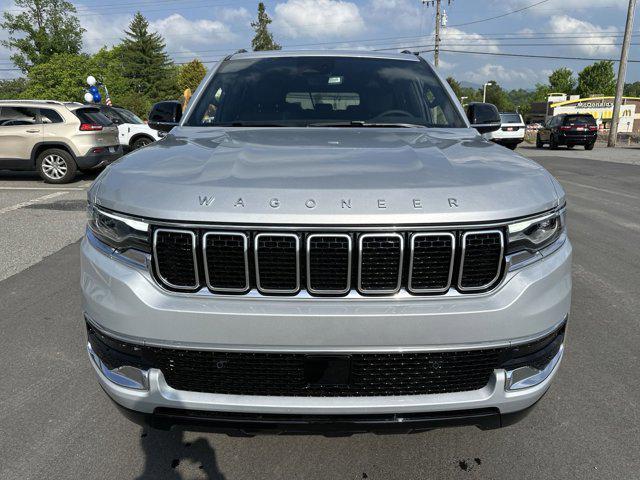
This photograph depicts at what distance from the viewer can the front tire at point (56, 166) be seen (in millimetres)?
11359

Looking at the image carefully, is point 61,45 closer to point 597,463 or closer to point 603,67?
point 597,463

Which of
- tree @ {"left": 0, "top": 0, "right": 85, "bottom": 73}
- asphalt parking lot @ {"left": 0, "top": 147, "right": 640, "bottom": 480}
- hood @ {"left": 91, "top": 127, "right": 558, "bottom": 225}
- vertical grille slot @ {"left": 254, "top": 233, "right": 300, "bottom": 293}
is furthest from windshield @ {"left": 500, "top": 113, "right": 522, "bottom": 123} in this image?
tree @ {"left": 0, "top": 0, "right": 85, "bottom": 73}

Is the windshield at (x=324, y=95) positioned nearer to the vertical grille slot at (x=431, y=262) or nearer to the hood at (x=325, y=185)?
the hood at (x=325, y=185)

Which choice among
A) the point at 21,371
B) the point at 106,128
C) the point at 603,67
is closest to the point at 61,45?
the point at 106,128

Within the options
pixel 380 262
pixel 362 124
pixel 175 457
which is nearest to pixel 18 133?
pixel 362 124

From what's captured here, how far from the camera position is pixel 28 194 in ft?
33.2

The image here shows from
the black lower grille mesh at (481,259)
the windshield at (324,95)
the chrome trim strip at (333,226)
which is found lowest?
the black lower grille mesh at (481,259)

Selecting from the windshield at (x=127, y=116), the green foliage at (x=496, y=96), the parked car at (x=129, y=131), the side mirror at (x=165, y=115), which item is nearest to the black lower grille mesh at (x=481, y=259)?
the side mirror at (x=165, y=115)

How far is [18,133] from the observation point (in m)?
11.2

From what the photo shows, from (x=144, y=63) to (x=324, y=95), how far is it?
260ft

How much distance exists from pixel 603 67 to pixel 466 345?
10857cm

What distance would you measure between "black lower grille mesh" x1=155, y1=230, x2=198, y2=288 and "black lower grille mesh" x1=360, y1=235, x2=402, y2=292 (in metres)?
0.62

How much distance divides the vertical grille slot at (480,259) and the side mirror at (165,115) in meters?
2.45

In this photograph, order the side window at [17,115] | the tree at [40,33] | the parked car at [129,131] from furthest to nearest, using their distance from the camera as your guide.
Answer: the tree at [40,33], the parked car at [129,131], the side window at [17,115]
